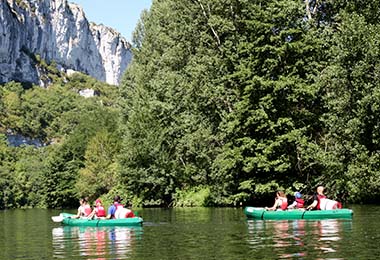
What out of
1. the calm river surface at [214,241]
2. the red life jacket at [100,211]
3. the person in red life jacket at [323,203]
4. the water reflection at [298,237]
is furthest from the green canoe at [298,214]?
the red life jacket at [100,211]

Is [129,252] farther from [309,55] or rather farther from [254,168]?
[309,55]

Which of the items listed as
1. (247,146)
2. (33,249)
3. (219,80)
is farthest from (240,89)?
(33,249)

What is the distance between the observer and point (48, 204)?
76500mm

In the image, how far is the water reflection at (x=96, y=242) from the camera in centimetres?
1647

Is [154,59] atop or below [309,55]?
atop

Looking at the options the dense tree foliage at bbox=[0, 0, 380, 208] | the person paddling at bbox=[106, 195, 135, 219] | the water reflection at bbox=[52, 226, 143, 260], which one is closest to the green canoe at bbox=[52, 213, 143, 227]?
the water reflection at bbox=[52, 226, 143, 260]

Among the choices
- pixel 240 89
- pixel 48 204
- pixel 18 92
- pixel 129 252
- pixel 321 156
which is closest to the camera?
pixel 129 252

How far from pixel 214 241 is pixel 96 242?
385 cm

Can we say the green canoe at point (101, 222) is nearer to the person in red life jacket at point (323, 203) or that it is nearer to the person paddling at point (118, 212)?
the person paddling at point (118, 212)

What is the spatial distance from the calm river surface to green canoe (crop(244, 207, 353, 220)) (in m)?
0.50

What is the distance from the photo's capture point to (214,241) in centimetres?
1816

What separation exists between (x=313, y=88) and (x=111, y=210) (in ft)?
43.6

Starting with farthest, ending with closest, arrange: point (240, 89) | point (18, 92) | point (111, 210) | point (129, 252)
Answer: point (18, 92) < point (240, 89) < point (111, 210) < point (129, 252)

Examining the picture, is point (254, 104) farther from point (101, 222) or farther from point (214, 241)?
point (214, 241)
